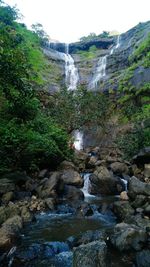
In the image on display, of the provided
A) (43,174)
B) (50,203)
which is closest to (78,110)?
(43,174)

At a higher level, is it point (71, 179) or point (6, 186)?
point (71, 179)

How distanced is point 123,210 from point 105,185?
3.83 meters

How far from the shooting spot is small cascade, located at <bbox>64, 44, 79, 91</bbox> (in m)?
43.1

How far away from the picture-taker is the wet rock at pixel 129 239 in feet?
23.2

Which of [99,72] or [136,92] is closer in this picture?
[136,92]

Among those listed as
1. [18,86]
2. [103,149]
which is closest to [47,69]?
[103,149]

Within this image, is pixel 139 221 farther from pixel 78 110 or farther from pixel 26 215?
pixel 78 110

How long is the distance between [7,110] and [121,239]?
9.36 metres

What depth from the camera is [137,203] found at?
1074cm

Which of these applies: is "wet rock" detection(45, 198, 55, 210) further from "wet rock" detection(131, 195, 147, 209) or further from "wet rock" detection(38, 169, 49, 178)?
"wet rock" detection(131, 195, 147, 209)

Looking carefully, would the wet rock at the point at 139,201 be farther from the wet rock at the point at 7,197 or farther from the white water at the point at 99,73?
the white water at the point at 99,73

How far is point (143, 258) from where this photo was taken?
650 centimetres

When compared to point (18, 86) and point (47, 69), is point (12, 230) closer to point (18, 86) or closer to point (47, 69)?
point (18, 86)

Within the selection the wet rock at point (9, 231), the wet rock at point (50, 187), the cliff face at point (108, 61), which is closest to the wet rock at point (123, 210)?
the wet rock at point (50, 187)
